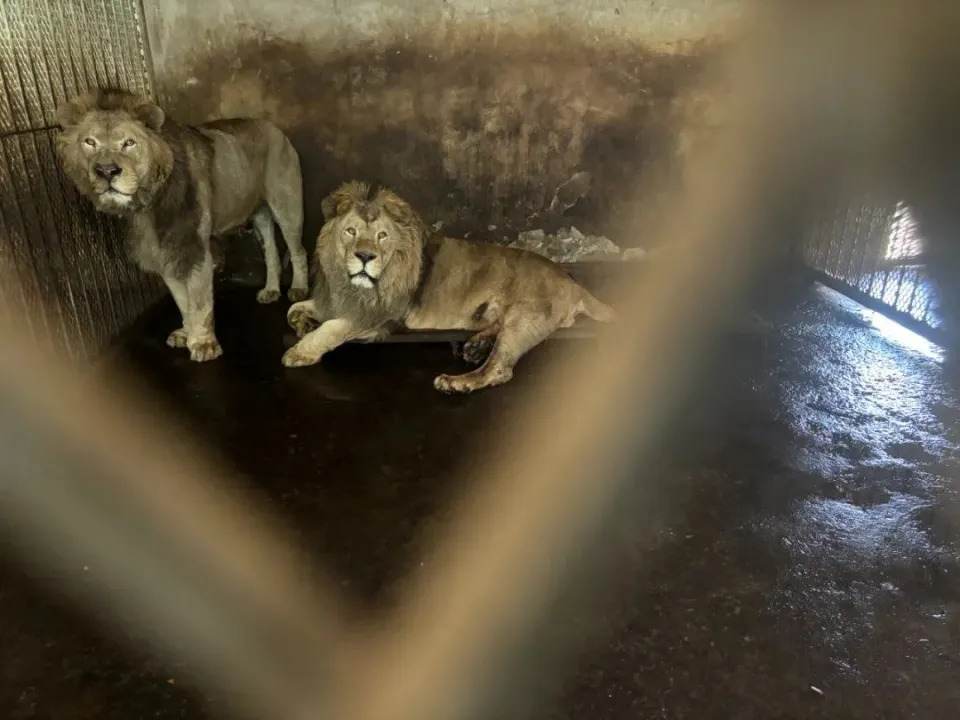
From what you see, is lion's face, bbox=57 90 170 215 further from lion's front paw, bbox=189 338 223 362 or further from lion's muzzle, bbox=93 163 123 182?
lion's front paw, bbox=189 338 223 362

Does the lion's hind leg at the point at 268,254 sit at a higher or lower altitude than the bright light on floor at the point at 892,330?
higher

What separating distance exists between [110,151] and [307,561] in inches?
73.9

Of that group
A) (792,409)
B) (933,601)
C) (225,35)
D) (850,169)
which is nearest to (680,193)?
(850,169)

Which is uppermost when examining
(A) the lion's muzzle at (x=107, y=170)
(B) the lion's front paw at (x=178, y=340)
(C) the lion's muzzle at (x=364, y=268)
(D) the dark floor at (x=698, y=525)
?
(A) the lion's muzzle at (x=107, y=170)

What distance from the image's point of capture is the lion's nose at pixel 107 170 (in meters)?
2.92

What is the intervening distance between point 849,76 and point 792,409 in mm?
2939

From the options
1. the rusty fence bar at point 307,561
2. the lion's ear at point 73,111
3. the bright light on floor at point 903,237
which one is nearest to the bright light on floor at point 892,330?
the bright light on floor at point 903,237

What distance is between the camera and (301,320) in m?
3.74

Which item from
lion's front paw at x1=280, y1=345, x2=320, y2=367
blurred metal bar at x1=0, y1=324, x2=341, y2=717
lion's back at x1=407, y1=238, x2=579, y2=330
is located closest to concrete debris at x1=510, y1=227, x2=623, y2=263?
lion's back at x1=407, y1=238, x2=579, y2=330

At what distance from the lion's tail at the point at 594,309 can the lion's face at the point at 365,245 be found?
1097 millimetres

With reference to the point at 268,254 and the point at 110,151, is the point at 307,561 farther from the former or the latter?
the point at 268,254

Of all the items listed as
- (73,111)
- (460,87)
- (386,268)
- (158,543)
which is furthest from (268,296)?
(158,543)

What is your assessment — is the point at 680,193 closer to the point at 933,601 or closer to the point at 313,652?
the point at 933,601

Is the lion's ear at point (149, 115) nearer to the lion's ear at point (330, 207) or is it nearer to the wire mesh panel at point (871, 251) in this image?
the lion's ear at point (330, 207)
